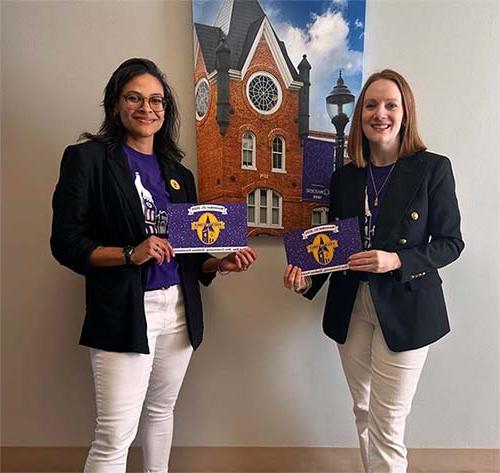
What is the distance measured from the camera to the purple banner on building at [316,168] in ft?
6.17

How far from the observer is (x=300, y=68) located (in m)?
1.86

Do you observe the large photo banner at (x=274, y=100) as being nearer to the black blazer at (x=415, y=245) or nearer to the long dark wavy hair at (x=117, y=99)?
the long dark wavy hair at (x=117, y=99)

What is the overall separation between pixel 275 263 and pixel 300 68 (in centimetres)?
76

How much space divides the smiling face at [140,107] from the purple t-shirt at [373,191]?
695 mm

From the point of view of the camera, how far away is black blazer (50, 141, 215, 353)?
1365 millimetres

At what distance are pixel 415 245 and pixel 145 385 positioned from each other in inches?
35.8

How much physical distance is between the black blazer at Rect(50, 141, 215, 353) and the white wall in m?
0.56

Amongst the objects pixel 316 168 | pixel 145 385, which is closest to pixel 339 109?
pixel 316 168

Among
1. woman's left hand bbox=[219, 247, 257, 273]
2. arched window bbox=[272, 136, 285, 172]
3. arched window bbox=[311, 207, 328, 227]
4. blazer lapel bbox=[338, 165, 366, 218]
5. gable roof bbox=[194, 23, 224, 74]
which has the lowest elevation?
woman's left hand bbox=[219, 247, 257, 273]

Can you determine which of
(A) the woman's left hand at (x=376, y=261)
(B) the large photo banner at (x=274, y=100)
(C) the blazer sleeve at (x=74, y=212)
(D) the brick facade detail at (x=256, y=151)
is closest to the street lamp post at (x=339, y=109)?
(B) the large photo banner at (x=274, y=100)

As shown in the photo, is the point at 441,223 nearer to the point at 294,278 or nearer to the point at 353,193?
the point at 353,193

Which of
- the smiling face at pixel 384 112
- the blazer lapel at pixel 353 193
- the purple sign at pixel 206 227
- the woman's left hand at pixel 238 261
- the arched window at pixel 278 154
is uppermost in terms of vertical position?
the smiling face at pixel 384 112

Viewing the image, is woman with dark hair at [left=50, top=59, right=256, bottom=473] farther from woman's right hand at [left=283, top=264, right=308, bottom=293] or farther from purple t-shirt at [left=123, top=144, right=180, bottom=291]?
woman's right hand at [left=283, top=264, right=308, bottom=293]

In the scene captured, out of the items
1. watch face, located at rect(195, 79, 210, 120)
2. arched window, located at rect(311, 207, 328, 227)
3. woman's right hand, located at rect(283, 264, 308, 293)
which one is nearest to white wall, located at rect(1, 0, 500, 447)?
watch face, located at rect(195, 79, 210, 120)
